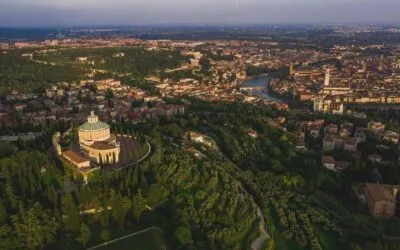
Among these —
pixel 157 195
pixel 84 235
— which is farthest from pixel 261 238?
pixel 84 235

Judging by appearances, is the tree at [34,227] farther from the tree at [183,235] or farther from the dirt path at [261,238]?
the dirt path at [261,238]

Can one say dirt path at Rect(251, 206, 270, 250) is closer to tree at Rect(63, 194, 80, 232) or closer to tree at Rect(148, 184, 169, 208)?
tree at Rect(148, 184, 169, 208)

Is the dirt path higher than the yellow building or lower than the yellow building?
lower

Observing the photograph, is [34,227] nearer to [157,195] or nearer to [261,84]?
[157,195]

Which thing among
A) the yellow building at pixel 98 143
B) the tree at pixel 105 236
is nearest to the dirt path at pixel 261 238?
the tree at pixel 105 236

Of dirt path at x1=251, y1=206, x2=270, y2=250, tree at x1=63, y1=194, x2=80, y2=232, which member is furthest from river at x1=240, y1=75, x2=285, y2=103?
tree at x1=63, y1=194, x2=80, y2=232

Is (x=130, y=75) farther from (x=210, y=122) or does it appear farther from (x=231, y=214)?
(x=231, y=214)
